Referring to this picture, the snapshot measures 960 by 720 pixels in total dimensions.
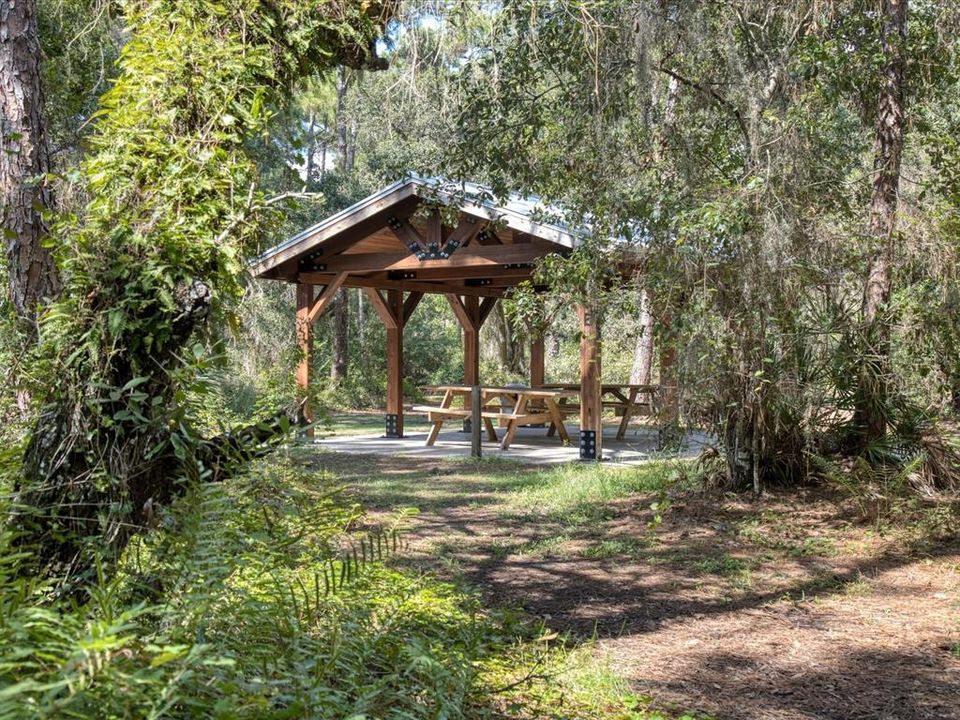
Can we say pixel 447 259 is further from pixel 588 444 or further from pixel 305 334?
pixel 588 444

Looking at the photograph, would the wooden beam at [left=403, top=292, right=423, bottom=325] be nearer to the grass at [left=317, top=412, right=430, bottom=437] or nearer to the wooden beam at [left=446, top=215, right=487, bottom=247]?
the grass at [left=317, top=412, right=430, bottom=437]

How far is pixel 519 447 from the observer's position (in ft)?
45.5

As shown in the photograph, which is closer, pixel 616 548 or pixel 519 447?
pixel 616 548

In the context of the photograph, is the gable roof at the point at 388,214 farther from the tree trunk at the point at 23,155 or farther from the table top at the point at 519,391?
the tree trunk at the point at 23,155

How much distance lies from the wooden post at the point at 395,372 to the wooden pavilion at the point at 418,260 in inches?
0.7

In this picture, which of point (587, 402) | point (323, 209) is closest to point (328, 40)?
point (587, 402)

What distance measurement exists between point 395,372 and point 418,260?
2.76m

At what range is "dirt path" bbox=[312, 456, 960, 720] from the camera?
13.8ft

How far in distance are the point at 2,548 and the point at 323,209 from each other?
2531cm

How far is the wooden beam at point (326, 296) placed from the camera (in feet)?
46.7

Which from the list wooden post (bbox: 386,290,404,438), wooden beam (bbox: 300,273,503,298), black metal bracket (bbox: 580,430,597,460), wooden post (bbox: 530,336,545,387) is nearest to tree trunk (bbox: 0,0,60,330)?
black metal bracket (bbox: 580,430,597,460)

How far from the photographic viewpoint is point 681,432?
26.6 ft

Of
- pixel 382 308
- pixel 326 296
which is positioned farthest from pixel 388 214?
pixel 382 308

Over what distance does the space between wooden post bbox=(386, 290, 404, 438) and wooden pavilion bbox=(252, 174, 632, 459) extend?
2 cm
